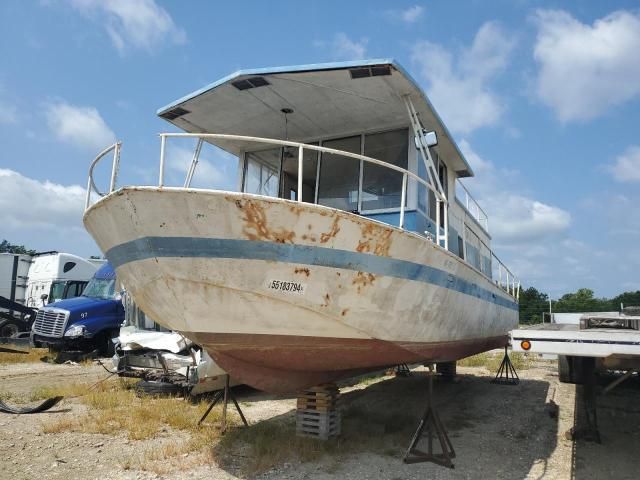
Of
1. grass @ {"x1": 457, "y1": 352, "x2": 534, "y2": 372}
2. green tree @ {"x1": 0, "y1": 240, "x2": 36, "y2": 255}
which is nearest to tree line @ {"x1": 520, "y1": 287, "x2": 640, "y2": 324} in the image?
grass @ {"x1": 457, "y1": 352, "x2": 534, "y2": 372}

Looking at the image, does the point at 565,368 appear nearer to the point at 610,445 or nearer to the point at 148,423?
the point at 610,445

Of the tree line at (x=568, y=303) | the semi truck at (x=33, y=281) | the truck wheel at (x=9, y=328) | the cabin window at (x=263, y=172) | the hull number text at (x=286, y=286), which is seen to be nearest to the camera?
the hull number text at (x=286, y=286)

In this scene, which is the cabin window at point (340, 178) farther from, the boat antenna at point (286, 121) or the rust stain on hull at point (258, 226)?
the rust stain on hull at point (258, 226)

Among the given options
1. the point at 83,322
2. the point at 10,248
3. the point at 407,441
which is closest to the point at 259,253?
the point at 407,441

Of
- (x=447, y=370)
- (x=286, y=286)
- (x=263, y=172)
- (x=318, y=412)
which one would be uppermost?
(x=263, y=172)

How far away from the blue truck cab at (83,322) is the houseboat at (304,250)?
8037mm

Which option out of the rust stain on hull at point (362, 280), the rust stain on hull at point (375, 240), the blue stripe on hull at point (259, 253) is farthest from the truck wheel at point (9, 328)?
the rust stain on hull at point (375, 240)

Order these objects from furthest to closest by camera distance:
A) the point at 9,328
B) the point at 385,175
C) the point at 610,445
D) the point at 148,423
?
the point at 9,328 < the point at 385,175 < the point at 148,423 < the point at 610,445

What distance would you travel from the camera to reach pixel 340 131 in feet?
22.6

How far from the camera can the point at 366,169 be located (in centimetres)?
646

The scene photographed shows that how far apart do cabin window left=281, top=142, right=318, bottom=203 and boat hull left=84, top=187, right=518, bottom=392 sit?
299cm

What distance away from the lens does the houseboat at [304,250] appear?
13.0ft

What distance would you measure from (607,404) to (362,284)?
5735mm

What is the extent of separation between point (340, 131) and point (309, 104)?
899 millimetres
